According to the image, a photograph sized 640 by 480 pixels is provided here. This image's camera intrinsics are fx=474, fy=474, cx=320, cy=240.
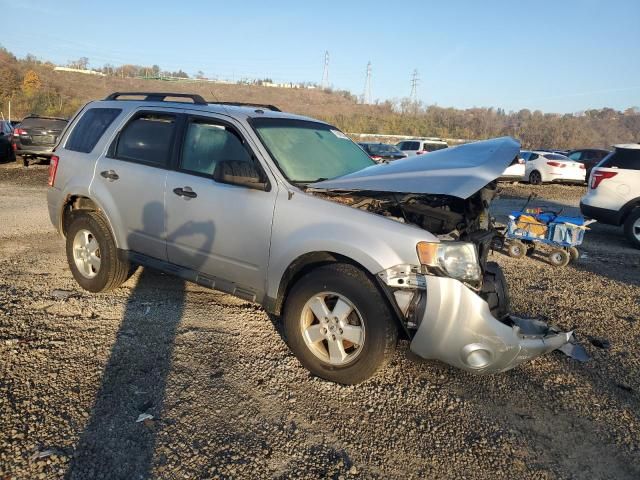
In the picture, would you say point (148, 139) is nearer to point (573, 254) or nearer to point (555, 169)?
point (573, 254)

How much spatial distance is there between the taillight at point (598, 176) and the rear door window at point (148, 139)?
813cm

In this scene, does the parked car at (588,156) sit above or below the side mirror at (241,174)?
above

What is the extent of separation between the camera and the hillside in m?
53.4

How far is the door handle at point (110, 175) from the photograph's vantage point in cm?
448

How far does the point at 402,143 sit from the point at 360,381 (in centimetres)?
2180

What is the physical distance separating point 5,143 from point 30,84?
47.9 meters

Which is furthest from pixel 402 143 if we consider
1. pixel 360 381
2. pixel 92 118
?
pixel 360 381

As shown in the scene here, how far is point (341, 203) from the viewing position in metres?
3.36

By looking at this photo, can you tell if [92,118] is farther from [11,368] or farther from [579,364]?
[579,364]

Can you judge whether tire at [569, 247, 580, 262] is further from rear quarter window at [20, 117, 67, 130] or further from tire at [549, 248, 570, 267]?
rear quarter window at [20, 117, 67, 130]

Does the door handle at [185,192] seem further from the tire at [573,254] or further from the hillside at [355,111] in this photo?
the hillside at [355,111]

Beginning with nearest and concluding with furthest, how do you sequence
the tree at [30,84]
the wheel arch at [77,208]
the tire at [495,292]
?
the tire at [495,292], the wheel arch at [77,208], the tree at [30,84]

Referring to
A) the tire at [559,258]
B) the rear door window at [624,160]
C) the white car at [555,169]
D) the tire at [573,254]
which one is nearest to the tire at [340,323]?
the tire at [559,258]

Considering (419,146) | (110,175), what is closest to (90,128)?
(110,175)
